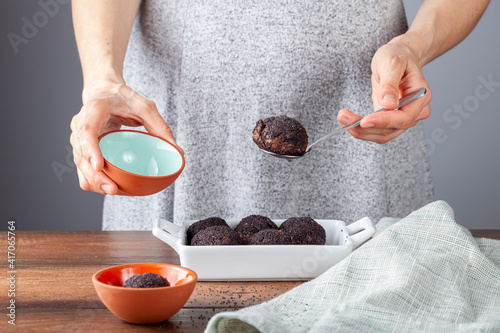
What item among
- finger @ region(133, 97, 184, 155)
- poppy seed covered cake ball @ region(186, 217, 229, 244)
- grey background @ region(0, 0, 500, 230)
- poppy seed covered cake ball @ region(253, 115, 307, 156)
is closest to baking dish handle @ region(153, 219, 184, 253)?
poppy seed covered cake ball @ region(186, 217, 229, 244)

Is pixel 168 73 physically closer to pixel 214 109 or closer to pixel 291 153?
pixel 214 109

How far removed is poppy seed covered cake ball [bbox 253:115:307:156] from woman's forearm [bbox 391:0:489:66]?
0.37 metres

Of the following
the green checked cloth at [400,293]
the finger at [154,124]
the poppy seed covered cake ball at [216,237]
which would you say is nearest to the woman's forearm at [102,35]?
the finger at [154,124]

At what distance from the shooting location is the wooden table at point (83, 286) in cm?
76

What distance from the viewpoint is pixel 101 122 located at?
39.9 inches

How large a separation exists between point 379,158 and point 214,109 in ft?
1.44

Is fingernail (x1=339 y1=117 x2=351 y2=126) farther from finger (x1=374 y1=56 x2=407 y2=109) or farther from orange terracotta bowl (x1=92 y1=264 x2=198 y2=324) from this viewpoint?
orange terracotta bowl (x1=92 y1=264 x2=198 y2=324)

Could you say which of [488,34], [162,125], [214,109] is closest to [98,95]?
[162,125]

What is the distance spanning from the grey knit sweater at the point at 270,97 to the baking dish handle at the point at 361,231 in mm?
355

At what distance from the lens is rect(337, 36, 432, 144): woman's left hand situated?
3.77 ft

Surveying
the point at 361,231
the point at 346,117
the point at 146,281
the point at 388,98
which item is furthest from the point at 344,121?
the point at 146,281

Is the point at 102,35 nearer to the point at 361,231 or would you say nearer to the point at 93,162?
the point at 93,162

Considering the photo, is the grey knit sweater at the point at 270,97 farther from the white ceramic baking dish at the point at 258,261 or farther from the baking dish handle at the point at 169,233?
the white ceramic baking dish at the point at 258,261

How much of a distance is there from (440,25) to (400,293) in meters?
0.93
